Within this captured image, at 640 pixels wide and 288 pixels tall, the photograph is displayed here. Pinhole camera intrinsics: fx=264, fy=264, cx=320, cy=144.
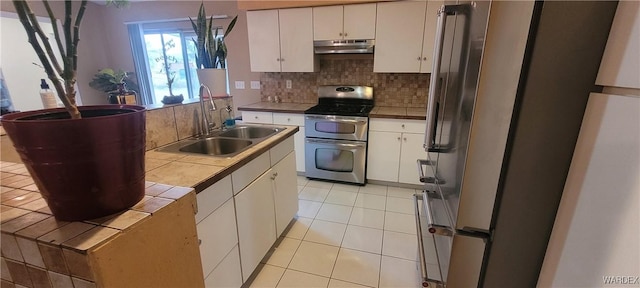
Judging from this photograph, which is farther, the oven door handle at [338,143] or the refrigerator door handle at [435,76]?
the oven door handle at [338,143]

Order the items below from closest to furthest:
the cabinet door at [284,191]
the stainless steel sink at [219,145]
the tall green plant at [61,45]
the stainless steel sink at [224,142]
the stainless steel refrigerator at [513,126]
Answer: the tall green plant at [61,45] → the stainless steel refrigerator at [513,126] → the stainless steel sink at [224,142] → the stainless steel sink at [219,145] → the cabinet door at [284,191]

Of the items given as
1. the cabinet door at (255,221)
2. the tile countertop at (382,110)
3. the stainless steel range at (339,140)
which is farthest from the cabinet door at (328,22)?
the cabinet door at (255,221)

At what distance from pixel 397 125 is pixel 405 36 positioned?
3.02ft

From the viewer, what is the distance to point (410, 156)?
111 inches

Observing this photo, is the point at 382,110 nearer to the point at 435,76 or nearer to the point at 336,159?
the point at 336,159

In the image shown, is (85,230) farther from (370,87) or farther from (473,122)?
(370,87)

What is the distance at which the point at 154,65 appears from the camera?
4695mm

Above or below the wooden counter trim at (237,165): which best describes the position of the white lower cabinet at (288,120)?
below

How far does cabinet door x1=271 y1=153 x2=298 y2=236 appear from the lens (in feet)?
6.35

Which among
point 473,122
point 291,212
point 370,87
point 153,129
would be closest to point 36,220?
point 153,129

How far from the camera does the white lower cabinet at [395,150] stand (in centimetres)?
275

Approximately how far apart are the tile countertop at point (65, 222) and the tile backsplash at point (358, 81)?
2883 mm

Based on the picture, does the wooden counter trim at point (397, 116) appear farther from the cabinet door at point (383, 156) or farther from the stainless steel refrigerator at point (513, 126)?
the stainless steel refrigerator at point (513, 126)

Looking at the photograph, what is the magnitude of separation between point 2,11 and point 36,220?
15.6ft
